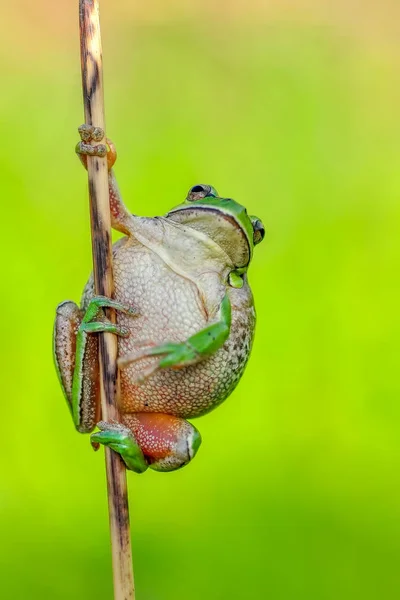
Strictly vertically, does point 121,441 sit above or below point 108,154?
below

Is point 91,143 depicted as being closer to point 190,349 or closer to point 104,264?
point 104,264

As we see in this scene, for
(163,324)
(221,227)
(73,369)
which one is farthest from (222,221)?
(73,369)

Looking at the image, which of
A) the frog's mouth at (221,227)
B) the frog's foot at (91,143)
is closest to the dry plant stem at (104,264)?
the frog's foot at (91,143)

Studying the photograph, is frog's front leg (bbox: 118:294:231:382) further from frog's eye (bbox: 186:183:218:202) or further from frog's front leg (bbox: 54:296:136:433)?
frog's eye (bbox: 186:183:218:202)

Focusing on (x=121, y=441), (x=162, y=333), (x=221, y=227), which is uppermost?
(x=221, y=227)

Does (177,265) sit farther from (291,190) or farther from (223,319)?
(291,190)

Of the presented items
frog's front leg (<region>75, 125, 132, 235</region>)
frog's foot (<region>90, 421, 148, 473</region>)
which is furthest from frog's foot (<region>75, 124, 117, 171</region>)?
frog's foot (<region>90, 421, 148, 473</region>)

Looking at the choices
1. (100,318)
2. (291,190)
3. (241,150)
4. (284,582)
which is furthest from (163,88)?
(100,318)

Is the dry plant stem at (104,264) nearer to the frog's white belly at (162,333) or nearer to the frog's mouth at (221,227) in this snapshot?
the frog's white belly at (162,333)
